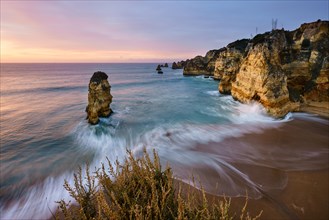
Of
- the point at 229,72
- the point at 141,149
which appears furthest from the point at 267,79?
the point at 229,72

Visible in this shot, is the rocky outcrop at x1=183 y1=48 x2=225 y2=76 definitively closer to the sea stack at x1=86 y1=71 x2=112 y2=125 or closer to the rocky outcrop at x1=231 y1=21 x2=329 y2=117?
the rocky outcrop at x1=231 y1=21 x2=329 y2=117

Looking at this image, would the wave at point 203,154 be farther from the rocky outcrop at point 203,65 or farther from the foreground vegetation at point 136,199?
the rocky outcrop at point 203,65

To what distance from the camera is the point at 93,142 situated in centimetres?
1233

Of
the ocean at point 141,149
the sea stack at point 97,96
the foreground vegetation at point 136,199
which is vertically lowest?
the ocean at point 141,149

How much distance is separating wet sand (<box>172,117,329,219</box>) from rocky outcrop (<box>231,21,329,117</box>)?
265 cm

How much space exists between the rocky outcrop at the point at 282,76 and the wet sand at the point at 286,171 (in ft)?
8.69

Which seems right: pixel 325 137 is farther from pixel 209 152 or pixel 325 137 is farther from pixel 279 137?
pixel 209 152

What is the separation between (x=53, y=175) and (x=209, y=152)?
7.21m

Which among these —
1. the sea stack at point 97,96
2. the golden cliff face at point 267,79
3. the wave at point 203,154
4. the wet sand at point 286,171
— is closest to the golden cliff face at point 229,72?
the golden cliff face at point 267,79

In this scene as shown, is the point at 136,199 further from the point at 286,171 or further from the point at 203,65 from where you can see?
the point at 203,65

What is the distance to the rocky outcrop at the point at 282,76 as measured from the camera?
15.3m

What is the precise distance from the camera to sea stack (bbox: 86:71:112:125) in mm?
14430

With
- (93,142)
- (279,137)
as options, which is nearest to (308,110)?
(279,137)

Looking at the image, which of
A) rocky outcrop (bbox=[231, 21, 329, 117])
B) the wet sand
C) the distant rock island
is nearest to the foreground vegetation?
the wet sand
